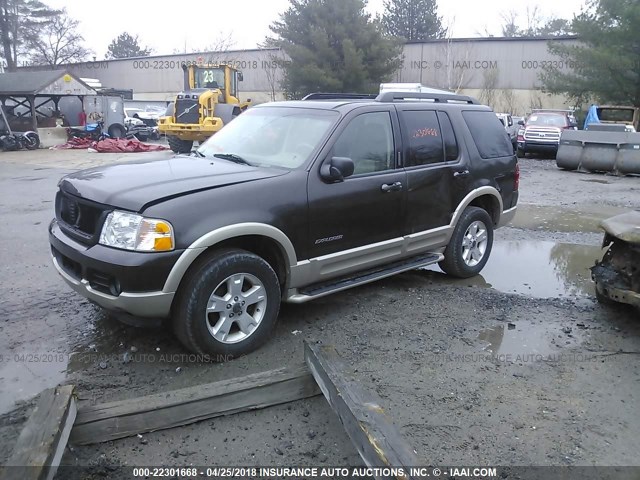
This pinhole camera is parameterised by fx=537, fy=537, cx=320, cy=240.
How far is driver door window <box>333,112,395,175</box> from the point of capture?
15.3ft

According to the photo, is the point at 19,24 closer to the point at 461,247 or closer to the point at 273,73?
the point at 273,73

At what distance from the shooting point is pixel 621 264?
4855 millimetres

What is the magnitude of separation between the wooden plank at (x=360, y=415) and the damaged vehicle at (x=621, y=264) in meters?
2.78

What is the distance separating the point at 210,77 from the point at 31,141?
27.7 feet

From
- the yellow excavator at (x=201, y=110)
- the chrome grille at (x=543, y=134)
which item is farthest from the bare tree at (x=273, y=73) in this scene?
the chrome grille at (x=543, y=134)

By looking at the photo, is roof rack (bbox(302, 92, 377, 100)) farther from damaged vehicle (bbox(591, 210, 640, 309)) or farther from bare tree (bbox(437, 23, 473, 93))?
bare tree (bbox(437, 23, 473, 93))

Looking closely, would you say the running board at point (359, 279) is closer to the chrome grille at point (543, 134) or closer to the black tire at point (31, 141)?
the chrome grille at point (543, 134)

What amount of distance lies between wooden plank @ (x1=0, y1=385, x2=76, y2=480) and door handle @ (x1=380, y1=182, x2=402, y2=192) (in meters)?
2.98

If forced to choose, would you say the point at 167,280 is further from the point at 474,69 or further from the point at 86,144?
the point at 474,69

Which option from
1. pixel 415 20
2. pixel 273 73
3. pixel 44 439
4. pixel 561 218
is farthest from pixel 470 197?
pixel 415 20

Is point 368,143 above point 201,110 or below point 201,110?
below

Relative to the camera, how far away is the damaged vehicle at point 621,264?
4578mm

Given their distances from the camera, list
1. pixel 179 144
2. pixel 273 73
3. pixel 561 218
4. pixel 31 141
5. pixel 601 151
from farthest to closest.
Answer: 1. pixel 273 73
2. pixel 31 141
3. pixel 179 144
4. pixel 601 151
5. pixel 561 218

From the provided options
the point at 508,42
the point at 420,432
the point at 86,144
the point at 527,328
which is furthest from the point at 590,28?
the point at 420,432
